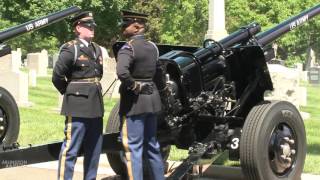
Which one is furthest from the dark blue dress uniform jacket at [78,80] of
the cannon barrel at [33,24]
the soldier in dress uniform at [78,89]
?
the cannon barrel at [33,24]

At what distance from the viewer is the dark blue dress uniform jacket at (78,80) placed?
5039 millimetres

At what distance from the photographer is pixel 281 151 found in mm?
5680

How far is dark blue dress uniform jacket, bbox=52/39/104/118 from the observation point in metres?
5.04

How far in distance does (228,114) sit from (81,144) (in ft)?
5.16

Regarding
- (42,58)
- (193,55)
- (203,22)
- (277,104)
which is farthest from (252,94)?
(203,22)

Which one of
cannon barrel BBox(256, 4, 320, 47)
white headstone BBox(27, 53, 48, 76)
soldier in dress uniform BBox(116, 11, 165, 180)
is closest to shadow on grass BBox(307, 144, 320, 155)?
cannon barrel BBox(256, 4, 320, 47)

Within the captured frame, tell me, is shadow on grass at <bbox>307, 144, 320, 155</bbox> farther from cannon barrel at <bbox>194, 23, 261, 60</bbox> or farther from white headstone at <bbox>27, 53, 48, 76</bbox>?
white headstone at <bbox>27, 53, 48, 76</bbox>

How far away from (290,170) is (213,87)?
1116 mm

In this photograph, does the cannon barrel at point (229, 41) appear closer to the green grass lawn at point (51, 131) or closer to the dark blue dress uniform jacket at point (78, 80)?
the dark blue dress uniform jacket at point (78, 80)

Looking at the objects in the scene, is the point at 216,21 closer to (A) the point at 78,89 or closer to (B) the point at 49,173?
(B) the point at 49,173

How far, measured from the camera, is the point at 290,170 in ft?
19.1

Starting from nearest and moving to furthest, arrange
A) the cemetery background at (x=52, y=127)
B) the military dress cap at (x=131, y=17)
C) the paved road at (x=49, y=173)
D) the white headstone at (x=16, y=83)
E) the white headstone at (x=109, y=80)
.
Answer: the military dress cap at (x=131, y=17) → the paved road at (x=49, y=173) → the cemetery background at (x=52, y=127) → the white headstone at (x=16, y=83) → the white headstone at (x=109, y=80)

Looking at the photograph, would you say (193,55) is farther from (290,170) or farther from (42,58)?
(42,58)

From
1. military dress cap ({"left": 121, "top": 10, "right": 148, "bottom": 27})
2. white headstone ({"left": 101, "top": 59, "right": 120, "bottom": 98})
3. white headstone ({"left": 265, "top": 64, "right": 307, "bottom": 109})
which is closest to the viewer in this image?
military dress cap ({"left": 121, "top": 10, "right": 148, "bottom": 27})
